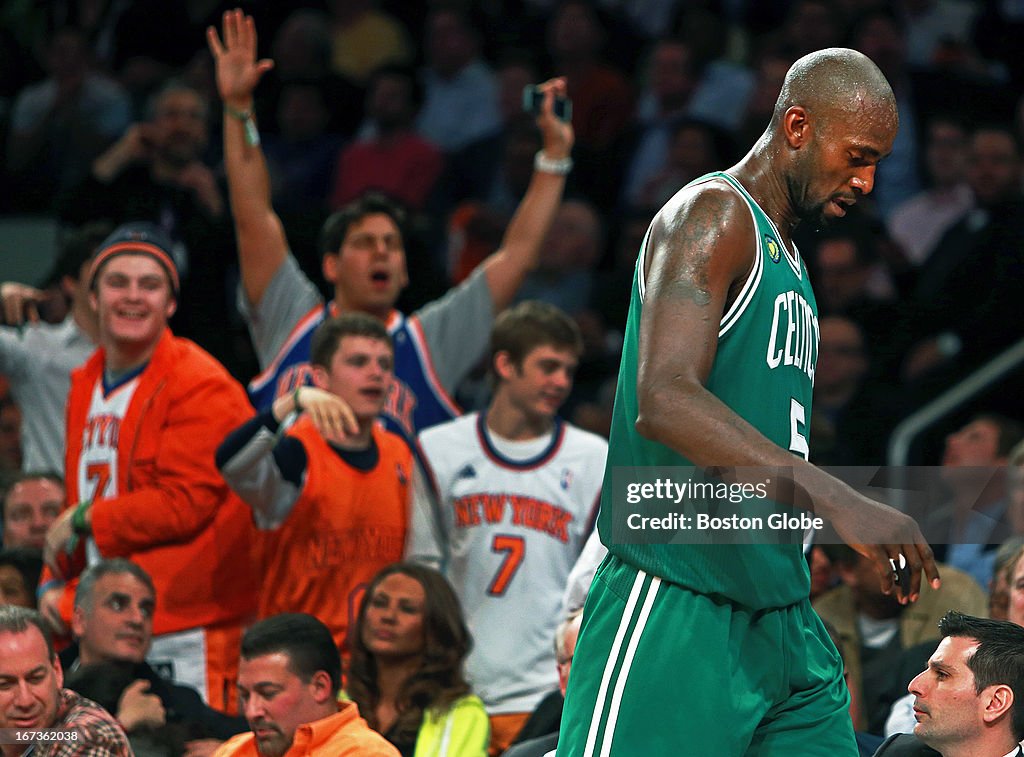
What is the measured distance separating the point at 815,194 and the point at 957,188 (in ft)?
20.9

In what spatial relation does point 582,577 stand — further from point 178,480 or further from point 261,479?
point 178,480

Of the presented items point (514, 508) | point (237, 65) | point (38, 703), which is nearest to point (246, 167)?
point (237, 65)

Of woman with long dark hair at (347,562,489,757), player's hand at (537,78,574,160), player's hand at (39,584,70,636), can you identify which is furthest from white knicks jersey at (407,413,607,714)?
player's hand at (537,78,574,160)

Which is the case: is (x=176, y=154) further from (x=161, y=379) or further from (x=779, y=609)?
(x=779, y=609)

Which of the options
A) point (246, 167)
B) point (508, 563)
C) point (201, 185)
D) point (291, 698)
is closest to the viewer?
point (291, 698)

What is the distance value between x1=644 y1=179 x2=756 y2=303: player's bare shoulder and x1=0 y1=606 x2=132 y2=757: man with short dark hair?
2397mm

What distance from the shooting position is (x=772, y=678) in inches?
120

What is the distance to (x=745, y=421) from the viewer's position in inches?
110

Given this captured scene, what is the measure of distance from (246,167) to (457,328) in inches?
41.0

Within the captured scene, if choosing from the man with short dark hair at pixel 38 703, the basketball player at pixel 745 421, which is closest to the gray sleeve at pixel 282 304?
the man with short dark hair at pixel 38 703

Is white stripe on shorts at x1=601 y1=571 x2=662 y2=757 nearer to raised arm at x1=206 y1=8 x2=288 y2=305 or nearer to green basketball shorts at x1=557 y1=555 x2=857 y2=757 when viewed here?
green basketball shorts at x1=557 y1=555 x2=857 y2=757

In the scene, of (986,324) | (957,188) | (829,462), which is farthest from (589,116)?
(829,462)

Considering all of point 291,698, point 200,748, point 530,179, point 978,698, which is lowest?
point 200,748

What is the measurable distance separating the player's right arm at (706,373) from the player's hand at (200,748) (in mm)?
2767
